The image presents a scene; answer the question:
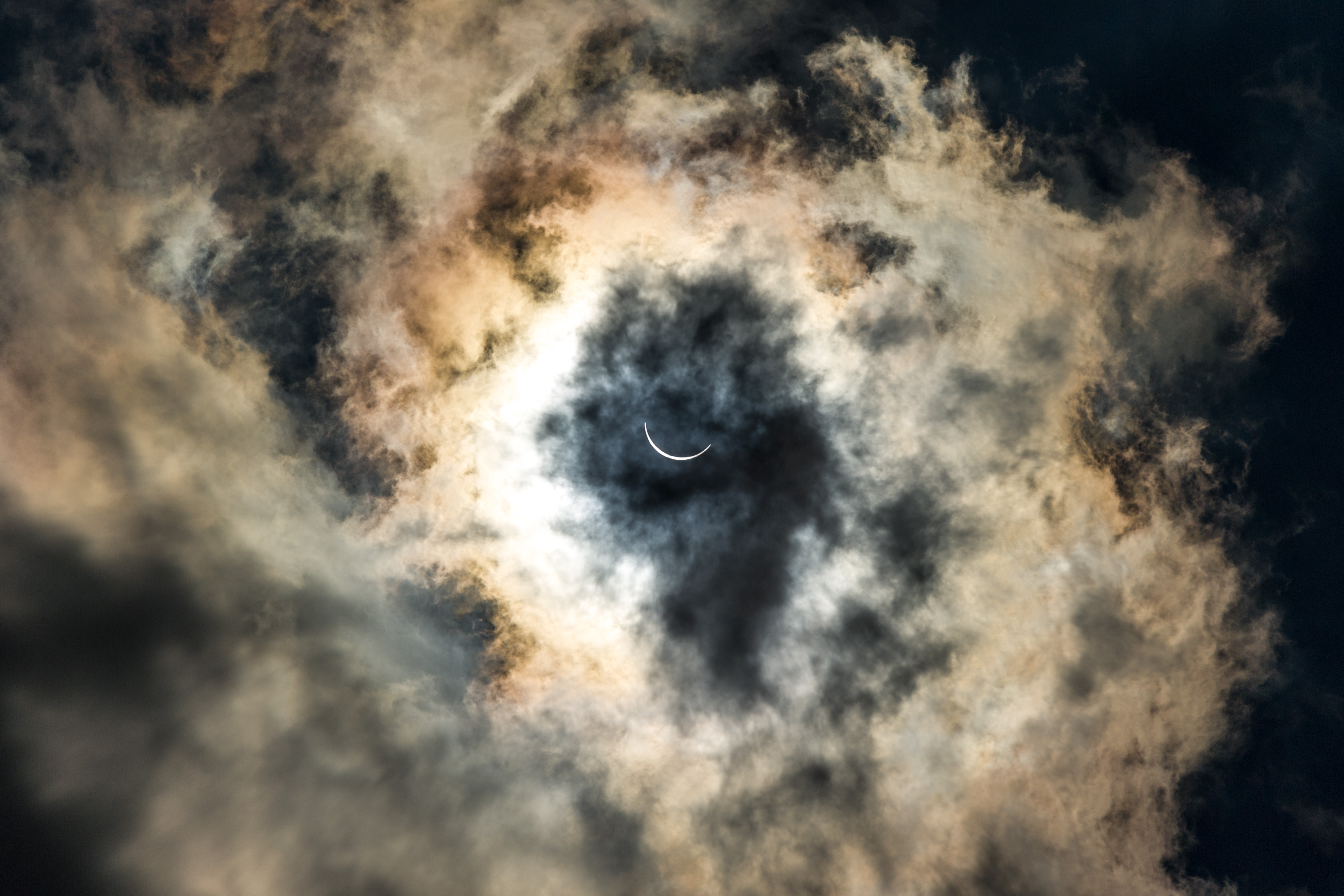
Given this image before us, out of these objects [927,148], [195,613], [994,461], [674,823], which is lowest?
[674,823]

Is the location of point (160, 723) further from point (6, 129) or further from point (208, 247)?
point (6, 129)

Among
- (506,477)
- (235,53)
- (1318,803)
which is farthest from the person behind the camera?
(506,477)

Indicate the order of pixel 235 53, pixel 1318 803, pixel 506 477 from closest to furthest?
pixel 1318 803 < pixel 235 53 < pixel 506 477

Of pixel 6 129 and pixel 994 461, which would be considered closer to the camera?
pixel 6 129

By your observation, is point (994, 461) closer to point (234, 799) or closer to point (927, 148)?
point (927, 148)

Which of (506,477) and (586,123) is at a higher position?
(586,123)

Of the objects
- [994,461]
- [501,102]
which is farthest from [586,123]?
[994,461]
